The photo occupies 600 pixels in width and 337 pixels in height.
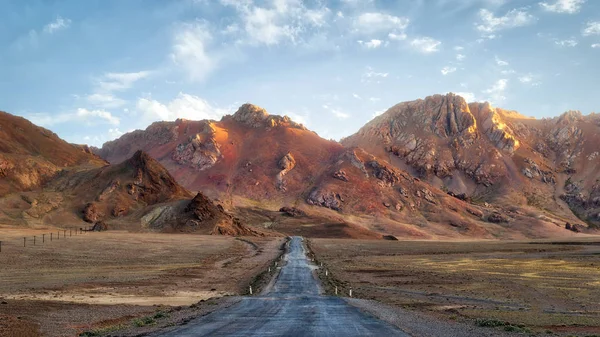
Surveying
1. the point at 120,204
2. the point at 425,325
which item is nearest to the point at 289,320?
the point at 425,325

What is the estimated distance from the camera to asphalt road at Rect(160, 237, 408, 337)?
17.9 m

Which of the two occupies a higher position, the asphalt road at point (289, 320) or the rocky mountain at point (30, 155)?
the rocky mountain at point (30, 155)

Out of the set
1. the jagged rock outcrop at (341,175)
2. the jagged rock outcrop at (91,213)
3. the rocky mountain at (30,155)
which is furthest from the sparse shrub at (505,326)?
the jagged rock outcrop at (341,175)

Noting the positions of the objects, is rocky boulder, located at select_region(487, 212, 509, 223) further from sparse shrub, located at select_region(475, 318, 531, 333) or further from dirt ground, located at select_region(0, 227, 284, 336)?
sparse shrub, located at select_region(475, 318, 531, 333)

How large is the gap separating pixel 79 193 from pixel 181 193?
101 ft

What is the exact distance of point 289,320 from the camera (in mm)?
21234

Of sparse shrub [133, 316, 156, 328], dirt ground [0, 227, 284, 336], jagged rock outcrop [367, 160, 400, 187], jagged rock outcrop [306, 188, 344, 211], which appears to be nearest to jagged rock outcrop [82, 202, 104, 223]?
dirt ground [0, 227, 284, 336]

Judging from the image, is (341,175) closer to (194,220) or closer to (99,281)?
(194,220)

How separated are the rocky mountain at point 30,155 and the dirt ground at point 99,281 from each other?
237 ft

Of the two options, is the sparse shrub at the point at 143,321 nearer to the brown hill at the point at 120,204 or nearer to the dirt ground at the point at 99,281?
the dirt ground at the point at 99,281

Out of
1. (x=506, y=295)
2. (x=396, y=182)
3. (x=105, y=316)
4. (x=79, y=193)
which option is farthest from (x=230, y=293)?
(x=396, y=182)

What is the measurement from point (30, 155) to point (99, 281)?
136 metres

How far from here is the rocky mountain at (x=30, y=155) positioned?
13441 centimetres

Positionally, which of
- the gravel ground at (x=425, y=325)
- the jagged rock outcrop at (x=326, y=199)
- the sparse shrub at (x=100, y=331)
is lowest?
the gravel ground at (x=425, y=325)
